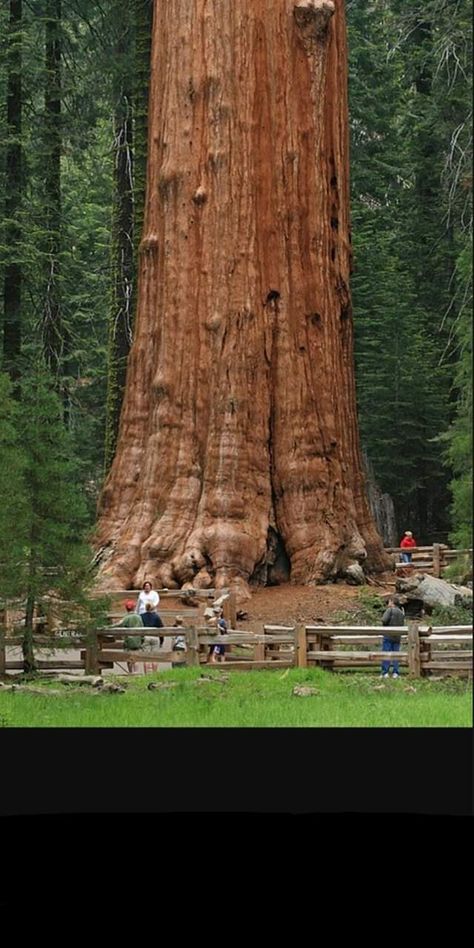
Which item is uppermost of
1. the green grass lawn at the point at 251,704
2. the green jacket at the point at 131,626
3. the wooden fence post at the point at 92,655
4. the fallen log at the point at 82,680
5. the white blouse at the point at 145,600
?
the white blouse at the point at 145,600

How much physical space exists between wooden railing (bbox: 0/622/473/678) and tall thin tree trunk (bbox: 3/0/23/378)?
133 inches

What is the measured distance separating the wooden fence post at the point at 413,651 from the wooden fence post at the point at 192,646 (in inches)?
54.8

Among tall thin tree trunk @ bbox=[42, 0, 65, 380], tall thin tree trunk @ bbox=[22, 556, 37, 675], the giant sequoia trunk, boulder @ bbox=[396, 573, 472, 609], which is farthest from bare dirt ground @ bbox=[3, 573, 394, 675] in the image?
tall thin tree trunk @ bbox=[42, 0, 65, 380]

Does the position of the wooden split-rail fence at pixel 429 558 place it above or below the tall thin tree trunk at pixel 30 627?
above

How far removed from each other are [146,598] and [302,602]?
108 cm

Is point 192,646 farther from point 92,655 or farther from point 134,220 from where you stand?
point 134,220

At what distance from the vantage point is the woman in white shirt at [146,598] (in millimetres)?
12078

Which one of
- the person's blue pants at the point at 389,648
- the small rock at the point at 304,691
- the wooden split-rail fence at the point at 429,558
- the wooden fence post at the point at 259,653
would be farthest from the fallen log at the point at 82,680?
the wooden split-rail fence at the point at 429,558

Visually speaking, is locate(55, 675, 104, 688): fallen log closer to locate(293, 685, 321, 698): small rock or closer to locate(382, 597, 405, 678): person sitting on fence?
locate(293, 685, 321, 698): small rock

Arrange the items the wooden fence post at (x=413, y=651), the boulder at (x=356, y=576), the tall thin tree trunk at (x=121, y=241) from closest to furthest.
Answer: the wooden fence post at (x=413, y=651), the boulder at (x=356, y=576), the tall thin tree trunk at (x=121, y=241)

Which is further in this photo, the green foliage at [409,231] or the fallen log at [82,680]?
the green foliage at [409,231]

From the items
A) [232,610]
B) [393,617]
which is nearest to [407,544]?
[393,617]

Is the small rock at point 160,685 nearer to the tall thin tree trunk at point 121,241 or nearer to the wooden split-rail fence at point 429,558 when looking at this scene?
the wooden split-rail fence at point 429,558

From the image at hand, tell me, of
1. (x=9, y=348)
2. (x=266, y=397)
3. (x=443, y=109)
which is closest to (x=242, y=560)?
(x=266, y=397)
